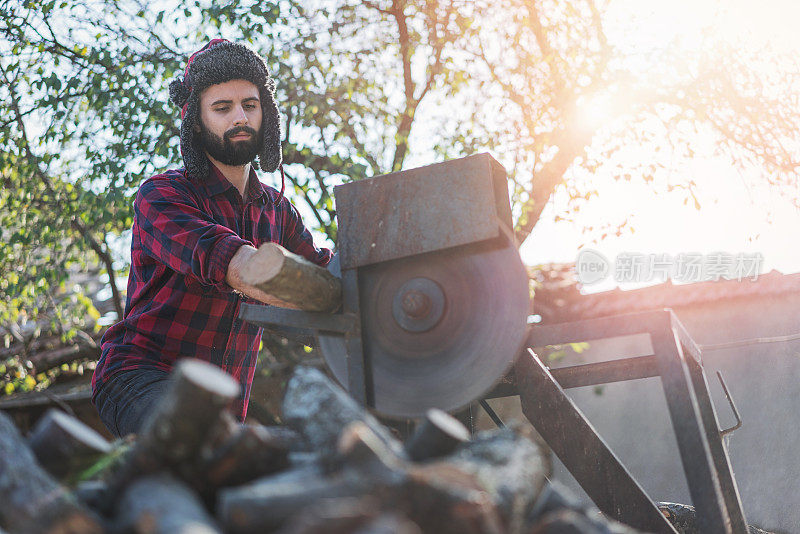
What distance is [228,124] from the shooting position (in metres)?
3.03

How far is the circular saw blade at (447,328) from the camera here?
2.36 metres

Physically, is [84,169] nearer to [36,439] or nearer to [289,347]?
[289,347]

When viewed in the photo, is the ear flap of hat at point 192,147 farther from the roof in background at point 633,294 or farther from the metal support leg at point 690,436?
the roof in background at point 633,294

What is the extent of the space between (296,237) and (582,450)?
1.53 m

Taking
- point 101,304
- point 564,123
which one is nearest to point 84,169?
point 101,304

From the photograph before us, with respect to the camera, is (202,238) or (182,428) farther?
(202,238)

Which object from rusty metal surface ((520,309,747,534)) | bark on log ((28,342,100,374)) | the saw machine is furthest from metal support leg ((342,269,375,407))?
bark on log ((28,342,100,374))

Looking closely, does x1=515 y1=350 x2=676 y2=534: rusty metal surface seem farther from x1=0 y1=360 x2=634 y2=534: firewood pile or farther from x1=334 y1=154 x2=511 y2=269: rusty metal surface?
x1=0 y1=360 x2=634 y2=534: firewood pile

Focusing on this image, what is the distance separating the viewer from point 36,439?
1.63 meters

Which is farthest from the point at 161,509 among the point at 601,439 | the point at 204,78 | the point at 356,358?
the point at 204,78

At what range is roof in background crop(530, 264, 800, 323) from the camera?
600cm

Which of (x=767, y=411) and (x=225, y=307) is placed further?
(x=767, y=411)

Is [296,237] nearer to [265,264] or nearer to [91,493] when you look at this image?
[265,264]

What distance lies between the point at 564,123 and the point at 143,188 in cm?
400
